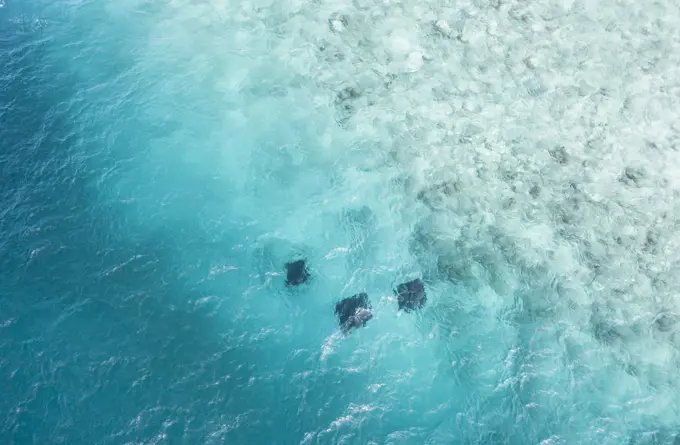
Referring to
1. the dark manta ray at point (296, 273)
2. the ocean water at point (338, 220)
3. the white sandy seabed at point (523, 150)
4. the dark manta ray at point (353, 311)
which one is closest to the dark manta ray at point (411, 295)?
Result: the ocean water at point (338, 220)

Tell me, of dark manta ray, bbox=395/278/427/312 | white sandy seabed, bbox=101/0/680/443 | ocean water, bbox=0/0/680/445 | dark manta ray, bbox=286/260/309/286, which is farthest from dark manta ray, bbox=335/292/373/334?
white sandy seabed, bbox=101/0/680/443

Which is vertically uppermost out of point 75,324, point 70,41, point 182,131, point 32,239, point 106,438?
point 70,41

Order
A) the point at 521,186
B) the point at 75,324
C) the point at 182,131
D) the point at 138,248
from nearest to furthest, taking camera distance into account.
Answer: the point at 75,324, the point at 138,248, the point at 521,186, the point at 182,131

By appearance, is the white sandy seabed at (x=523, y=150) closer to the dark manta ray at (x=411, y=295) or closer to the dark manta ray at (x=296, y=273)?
the dark manta ray at (x=411, y=295)

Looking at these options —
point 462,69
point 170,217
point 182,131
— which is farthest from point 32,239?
point 462,69

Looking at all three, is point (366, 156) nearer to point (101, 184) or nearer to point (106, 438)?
point (101, 184)

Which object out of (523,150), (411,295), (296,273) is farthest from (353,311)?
(523,150)
